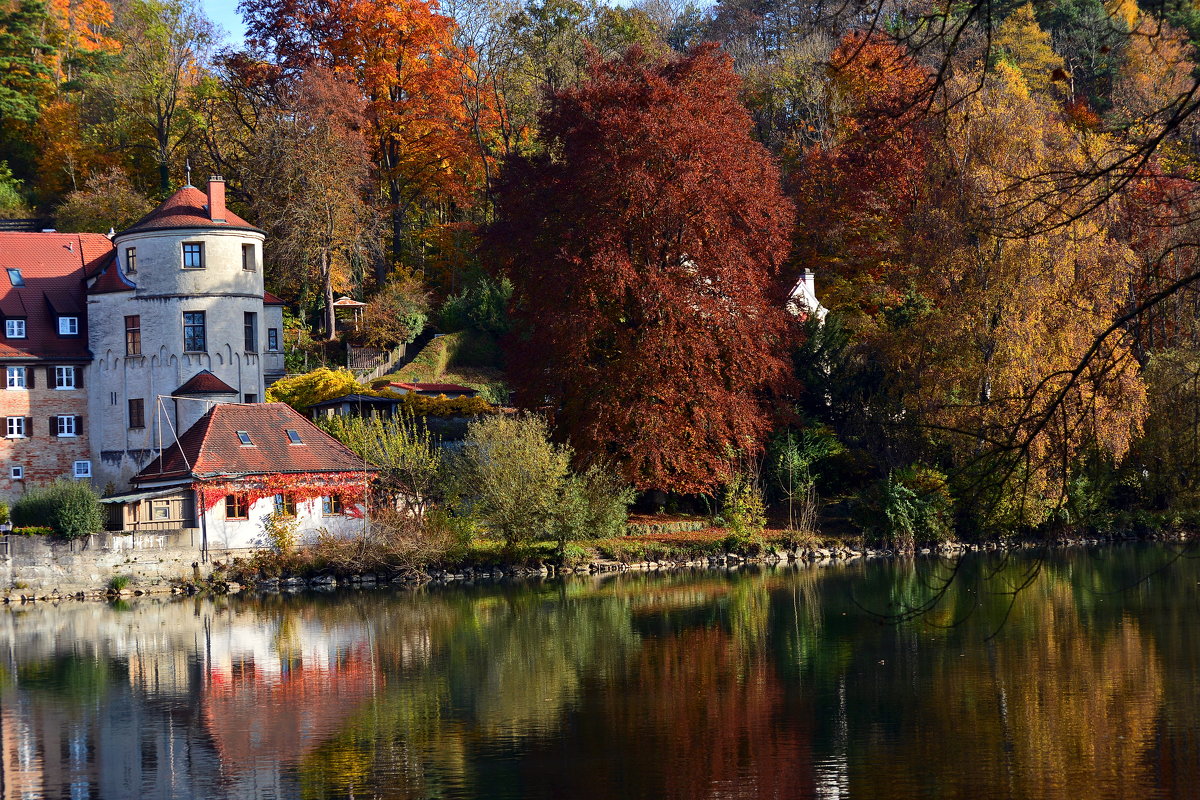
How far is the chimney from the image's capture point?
46.8 m

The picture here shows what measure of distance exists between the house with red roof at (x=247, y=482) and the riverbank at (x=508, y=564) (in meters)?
1.33

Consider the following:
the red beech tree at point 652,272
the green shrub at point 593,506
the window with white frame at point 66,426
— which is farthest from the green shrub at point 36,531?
the red beech tree at point 652,272

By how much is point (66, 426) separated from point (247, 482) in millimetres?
11314

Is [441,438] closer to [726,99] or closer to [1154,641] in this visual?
[726,99]

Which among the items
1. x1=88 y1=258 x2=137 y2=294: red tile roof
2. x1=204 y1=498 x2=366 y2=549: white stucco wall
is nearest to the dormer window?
x1=88 y1=258 x2=137 y2=294: red tile roof

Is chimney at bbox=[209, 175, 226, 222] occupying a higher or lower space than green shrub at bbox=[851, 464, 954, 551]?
higher

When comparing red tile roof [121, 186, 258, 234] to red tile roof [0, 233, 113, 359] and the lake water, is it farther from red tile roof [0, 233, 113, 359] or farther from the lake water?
the lake water

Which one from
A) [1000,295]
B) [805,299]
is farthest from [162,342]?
[1000,295]

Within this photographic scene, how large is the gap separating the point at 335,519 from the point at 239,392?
839cm

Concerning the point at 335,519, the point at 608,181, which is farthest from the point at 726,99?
the point at 335,519

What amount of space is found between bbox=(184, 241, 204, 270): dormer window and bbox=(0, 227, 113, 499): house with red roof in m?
4.61

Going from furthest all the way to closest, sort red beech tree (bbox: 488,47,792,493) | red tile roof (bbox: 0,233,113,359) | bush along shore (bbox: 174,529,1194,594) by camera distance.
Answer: red tile roof (bbox: 0,233,113,359), red beech tree (bbox: 488,47,792,493), bush along shore (bbox: 174,529,1194,594)

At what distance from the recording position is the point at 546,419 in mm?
42344

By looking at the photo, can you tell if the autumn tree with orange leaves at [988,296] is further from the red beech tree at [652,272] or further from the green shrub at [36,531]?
the green shrub at [36,531]
